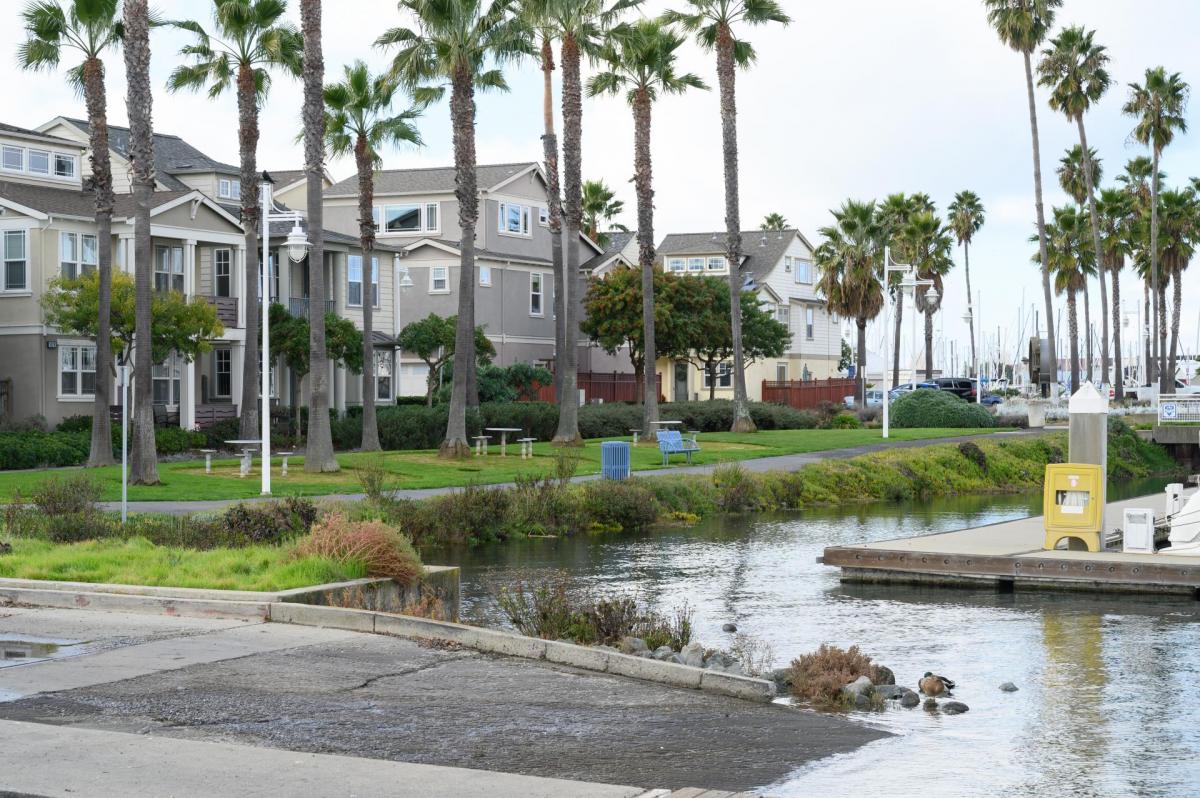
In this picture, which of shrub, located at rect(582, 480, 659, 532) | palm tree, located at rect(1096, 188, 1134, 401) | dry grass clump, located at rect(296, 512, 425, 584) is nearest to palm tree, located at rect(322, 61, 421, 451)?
shrub, located at rect(582, 480, 659, 532)

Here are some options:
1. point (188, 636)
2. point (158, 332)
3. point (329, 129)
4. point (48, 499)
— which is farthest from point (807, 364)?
point (188, 636)

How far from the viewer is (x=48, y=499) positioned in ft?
75.5

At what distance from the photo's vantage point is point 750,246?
284ft

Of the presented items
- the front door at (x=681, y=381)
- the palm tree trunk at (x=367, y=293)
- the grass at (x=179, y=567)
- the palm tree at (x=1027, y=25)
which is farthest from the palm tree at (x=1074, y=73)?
the grass at (x=179, y=567)

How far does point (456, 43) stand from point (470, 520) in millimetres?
17210

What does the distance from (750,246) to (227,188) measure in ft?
126

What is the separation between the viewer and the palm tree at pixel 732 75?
175 feet

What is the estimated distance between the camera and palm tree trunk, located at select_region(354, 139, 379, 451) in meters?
45.6

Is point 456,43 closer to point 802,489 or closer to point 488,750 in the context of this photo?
point 802,489

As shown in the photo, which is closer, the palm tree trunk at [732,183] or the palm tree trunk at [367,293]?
the palm tree trunk at [367,293]

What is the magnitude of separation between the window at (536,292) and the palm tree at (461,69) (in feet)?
82.0

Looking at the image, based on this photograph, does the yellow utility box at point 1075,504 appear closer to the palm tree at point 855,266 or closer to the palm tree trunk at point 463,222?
the palm tree trunk at point 463,222

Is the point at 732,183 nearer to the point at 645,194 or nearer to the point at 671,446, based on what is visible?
the point at 645,194

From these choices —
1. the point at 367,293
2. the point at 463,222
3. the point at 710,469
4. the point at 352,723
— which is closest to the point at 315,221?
the point at 463,222
